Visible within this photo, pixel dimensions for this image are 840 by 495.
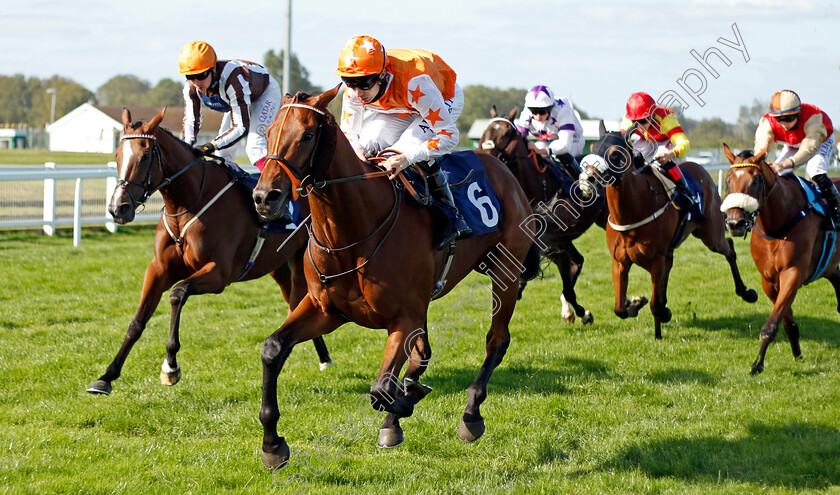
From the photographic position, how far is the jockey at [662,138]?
25.1 feet

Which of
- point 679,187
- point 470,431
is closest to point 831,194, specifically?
point 679,187

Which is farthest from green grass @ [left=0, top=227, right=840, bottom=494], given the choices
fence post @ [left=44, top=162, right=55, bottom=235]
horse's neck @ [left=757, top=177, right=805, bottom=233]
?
fence post @ [left=44, top=162, right=55, bottom=235]

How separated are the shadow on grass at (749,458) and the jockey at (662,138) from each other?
3181 millimetres

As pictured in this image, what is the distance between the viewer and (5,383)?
A: 5.71 metres

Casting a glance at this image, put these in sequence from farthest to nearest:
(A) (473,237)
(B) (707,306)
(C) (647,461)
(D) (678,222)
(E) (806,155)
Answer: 1. (B) (707,306)
2. (D) (678,222)
3. (E) (806,155)
4. (A) (473,237)
5. (C) (647,461)

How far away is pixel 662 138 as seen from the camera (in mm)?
8156

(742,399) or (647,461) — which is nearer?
(647,461)

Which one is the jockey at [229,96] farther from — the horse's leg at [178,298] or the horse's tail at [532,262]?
the horse's tail at [532,262]

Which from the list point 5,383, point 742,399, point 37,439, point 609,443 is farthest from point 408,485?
point 5,383

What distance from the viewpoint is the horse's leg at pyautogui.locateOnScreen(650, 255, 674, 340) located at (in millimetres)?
7332

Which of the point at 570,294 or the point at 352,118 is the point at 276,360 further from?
the point at 570,294

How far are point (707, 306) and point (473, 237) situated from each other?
4.89m

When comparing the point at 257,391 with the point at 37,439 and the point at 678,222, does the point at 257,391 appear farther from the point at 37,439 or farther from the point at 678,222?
the point at 678,222

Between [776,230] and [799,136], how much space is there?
1017mm
